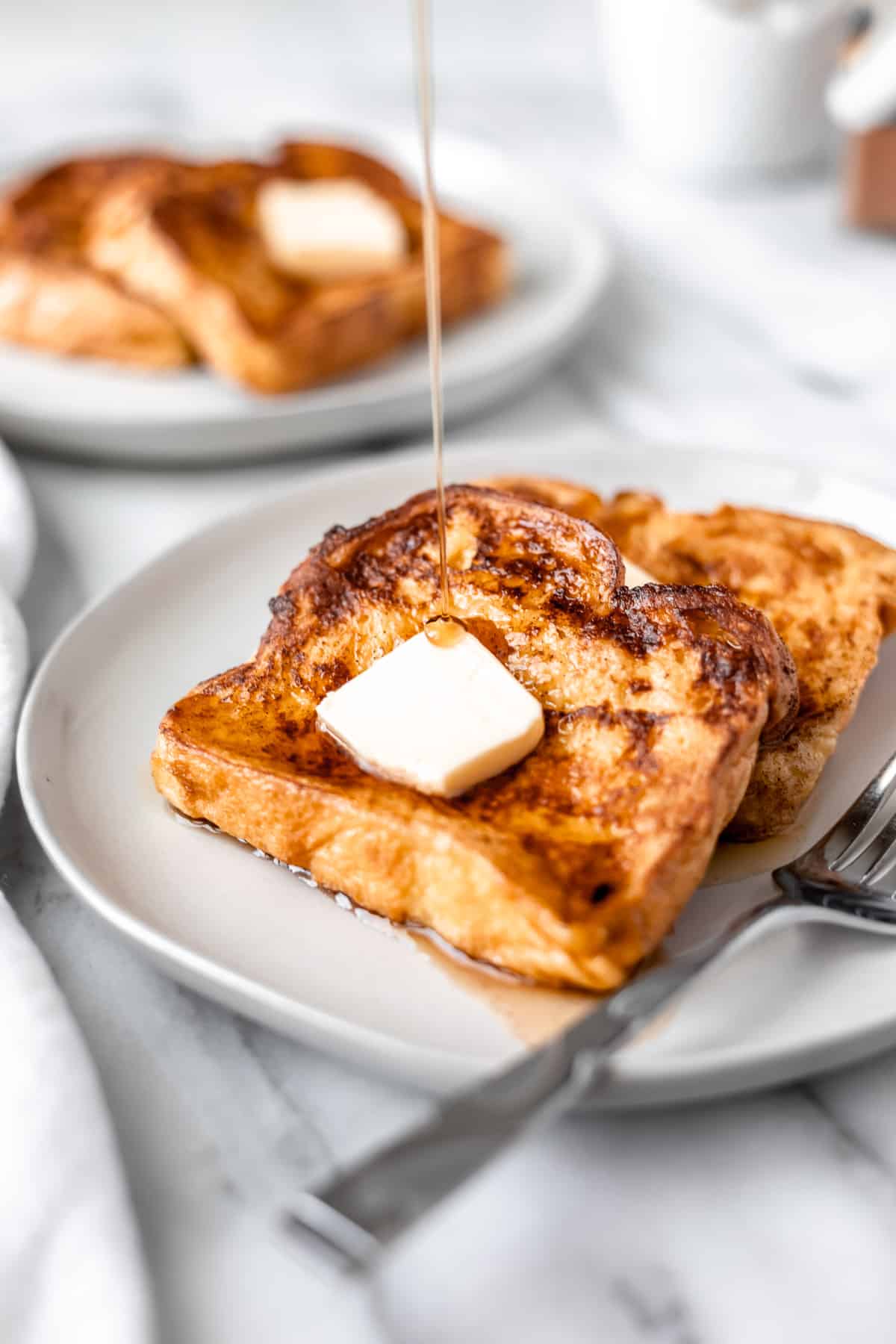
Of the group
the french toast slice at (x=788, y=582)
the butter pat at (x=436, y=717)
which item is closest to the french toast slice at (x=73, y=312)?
the french toast slice at (x=788, y=582)

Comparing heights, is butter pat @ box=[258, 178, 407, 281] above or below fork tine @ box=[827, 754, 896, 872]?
above

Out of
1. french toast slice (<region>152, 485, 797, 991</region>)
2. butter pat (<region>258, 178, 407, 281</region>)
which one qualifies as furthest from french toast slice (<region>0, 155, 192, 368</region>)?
french toast slice (<region>152, 485, 797, 991</region>)

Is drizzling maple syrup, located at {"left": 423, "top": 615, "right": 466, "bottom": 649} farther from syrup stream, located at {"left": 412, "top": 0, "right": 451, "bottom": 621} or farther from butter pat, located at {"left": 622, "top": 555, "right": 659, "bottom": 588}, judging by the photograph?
butter pat, located at {"left": 622, "top": 555, "right": 659, "bottom": 588}

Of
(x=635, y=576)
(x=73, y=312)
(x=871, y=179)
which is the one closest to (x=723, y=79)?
(x=871, y=179)

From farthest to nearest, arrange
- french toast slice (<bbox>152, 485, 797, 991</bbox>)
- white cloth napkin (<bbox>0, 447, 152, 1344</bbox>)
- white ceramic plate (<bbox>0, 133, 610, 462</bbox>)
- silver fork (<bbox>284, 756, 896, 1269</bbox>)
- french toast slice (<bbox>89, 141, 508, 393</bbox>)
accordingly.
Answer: french toast slice (<bbox>89, 141, 508, 393</bbox>) < white ceramic plate (<bbox>0, 133, 610, 462</bbox>) < french toast slice (<bbox>152, 485, 797, 991</bbox>) < white cloth napkin (<bbox>0, 447, 152, 1344</bbox>) < silver fork (<bbox>284, 756, 896, 1269</bbox>)

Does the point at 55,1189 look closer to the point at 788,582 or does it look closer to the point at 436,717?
the point at 436,717

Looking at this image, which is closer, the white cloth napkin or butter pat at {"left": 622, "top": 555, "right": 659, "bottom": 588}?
the white cloth napkin
